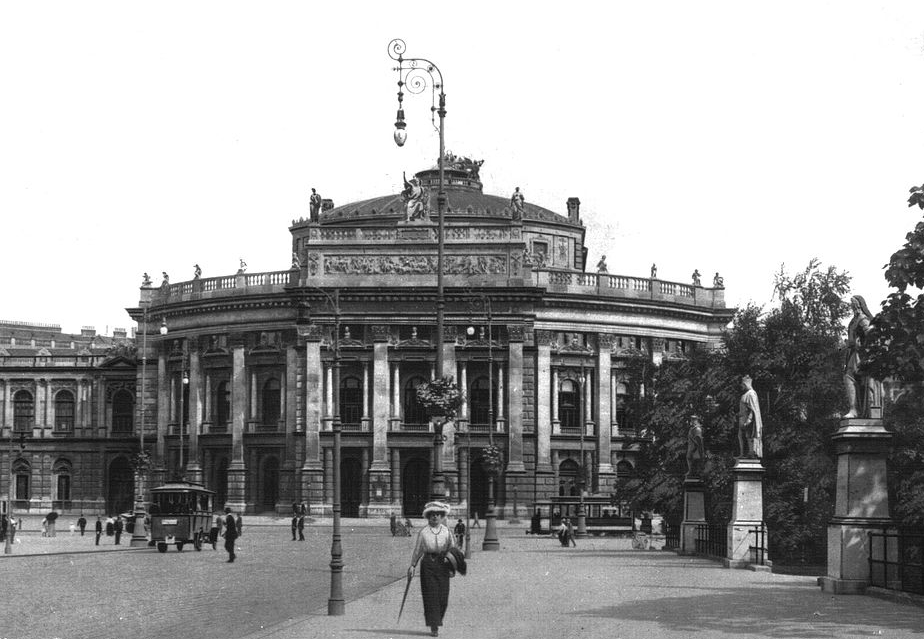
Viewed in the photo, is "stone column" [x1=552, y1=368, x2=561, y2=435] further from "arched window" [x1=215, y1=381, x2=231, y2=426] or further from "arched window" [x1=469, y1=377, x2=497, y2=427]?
"arched window" [x1=215, y1=381, x2=231, y2=426]

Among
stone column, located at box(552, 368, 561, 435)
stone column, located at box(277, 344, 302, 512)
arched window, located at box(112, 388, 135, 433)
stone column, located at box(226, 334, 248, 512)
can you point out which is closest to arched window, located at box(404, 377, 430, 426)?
stone column, located at box(277, 344, 302, 512)

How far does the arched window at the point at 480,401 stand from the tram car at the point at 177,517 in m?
31.5

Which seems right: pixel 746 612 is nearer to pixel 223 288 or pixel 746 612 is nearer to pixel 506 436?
pixel 506 436

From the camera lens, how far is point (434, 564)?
19328 mm

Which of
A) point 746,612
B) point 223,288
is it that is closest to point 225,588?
point 746,612

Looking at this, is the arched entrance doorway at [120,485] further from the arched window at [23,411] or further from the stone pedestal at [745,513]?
the stone pedestal at [745,513]

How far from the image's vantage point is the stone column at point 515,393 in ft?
261

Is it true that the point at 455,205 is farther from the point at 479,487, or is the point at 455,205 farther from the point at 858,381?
the point at 858,381

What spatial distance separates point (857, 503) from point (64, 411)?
79.9m

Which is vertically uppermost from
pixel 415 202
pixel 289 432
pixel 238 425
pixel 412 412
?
pixel 415 202

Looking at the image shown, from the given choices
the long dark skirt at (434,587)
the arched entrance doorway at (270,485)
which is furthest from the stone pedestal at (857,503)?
the arched entrance doorway at (270,485)

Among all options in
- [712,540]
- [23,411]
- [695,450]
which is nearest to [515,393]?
[695,450]

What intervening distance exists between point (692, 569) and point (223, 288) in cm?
5491

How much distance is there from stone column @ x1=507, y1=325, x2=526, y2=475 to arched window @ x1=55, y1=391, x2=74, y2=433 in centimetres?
3413
